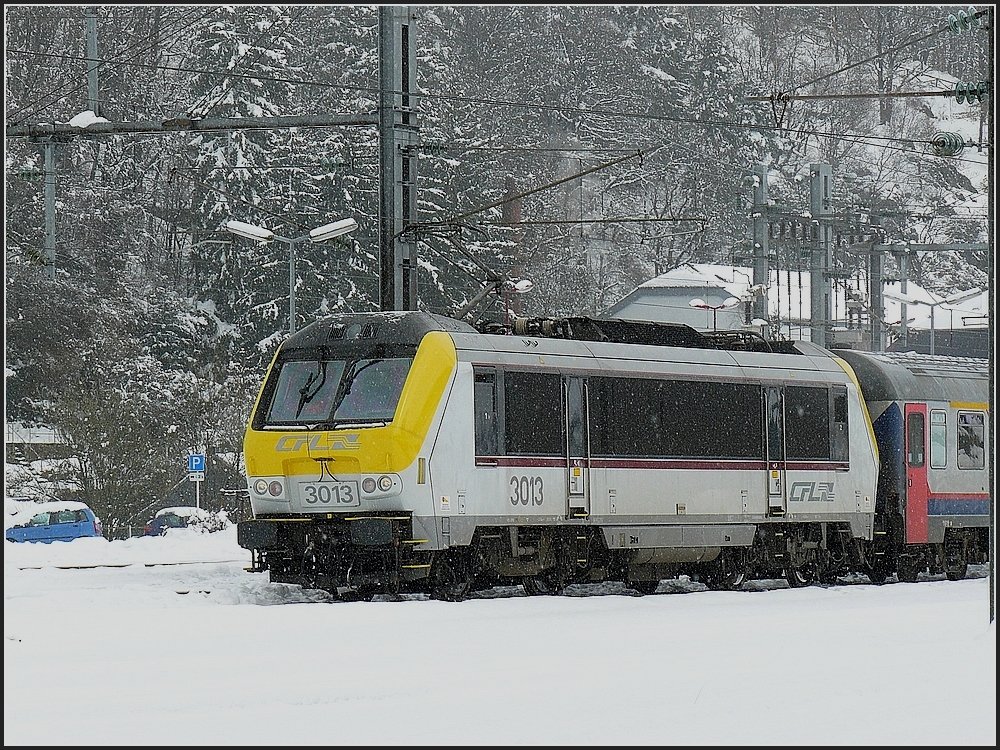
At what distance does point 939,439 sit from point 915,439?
62 cm

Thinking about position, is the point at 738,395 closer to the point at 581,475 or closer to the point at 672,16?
the point at 581,475

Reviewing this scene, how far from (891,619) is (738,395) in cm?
698

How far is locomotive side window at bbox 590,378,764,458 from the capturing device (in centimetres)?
2217

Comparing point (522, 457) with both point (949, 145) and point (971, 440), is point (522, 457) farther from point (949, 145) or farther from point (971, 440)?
point (949, 145)

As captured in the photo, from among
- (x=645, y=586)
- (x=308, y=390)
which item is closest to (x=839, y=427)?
(x=645, y=586)

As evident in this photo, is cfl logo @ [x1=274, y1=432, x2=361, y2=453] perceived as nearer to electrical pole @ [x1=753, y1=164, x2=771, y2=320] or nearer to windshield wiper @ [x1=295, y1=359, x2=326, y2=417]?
windshield wiper @ [x1=295, y1=359, x2=326, y2=417]

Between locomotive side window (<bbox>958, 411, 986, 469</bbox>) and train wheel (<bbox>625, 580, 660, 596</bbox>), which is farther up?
locomotive side window (<bbox>958, 411, 986, 469</bbox>)

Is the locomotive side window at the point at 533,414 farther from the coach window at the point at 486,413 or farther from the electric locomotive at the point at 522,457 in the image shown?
the coach window at the point at 486,413

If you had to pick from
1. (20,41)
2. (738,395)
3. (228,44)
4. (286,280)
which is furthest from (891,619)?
(20,41)

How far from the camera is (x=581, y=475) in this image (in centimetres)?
2178

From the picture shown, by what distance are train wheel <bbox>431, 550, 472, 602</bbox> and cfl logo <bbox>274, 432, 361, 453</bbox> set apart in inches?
60.9

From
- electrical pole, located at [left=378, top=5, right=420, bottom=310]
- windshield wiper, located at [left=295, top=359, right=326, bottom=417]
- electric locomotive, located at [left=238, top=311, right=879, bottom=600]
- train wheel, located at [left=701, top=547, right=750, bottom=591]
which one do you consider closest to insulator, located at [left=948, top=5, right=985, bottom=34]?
electric locomotive, located at [left=238, top=311, right=879, bottom=600]

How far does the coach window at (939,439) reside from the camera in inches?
1065

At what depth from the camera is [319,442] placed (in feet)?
67.5
